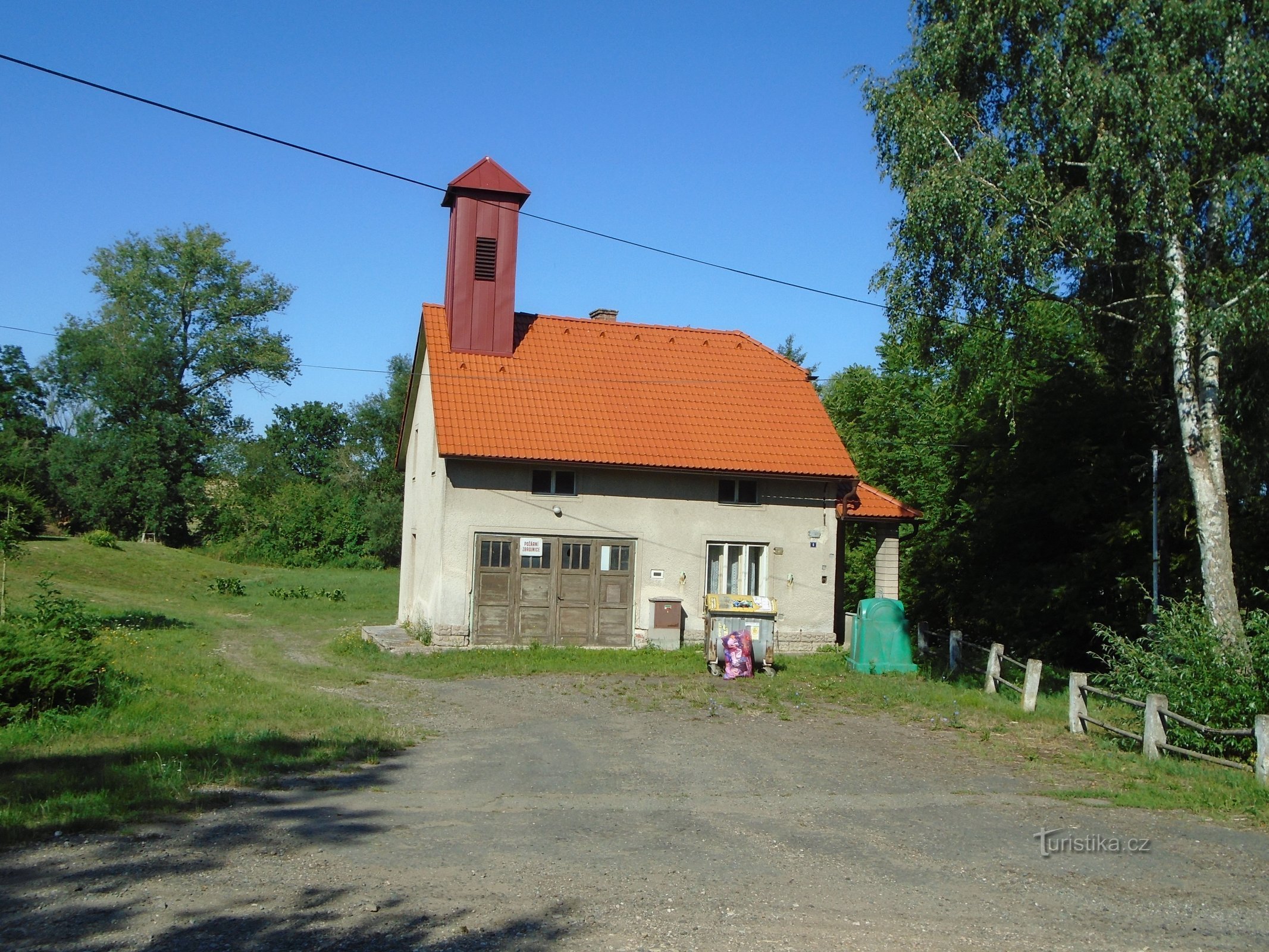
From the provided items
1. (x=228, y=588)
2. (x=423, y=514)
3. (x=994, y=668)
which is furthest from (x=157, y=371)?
(x=994, y=668)

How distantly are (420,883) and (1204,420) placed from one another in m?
12.7

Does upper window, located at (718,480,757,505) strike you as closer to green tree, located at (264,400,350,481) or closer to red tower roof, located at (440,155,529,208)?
red tower roof, located at (440,155,529,208)

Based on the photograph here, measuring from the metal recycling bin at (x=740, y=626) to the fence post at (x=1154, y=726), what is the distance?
7.37 metres

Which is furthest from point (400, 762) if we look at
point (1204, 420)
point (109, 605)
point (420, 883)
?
point (109, 605)

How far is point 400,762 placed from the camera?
10664mm

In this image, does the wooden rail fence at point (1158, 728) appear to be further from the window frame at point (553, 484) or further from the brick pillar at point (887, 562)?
the window frame at point (553, 484)

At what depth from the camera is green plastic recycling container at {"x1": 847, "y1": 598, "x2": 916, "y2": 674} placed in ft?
63.4

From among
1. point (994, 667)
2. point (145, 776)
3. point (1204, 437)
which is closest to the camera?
point (145, 776)

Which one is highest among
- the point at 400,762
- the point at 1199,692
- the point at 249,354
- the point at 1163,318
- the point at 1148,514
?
the point at 249,354

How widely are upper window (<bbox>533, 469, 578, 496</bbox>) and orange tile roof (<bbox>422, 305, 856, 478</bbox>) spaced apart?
53cm

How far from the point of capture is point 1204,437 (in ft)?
48.1

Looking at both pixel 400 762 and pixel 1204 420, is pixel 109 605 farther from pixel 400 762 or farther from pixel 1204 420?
pixel 1204 420

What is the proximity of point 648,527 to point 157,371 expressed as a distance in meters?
40.2

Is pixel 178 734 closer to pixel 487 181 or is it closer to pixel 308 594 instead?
pixel 487 181
